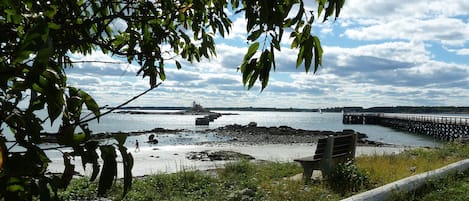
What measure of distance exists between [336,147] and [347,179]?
1221 millimetres

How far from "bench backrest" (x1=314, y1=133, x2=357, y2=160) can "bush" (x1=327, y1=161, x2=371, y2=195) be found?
0.44 meters

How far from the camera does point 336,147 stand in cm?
898

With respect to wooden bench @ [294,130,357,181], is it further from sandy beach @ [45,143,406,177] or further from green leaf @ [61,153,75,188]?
green leaf @ [61,153,75,188]

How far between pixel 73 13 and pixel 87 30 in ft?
0.30

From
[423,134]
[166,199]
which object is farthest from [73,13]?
[423,134]

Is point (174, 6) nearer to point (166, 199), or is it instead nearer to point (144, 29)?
point (144, 29)

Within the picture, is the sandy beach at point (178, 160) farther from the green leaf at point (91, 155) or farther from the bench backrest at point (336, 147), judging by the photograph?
the green leaf at point (91, 155)

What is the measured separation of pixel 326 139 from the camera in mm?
8672

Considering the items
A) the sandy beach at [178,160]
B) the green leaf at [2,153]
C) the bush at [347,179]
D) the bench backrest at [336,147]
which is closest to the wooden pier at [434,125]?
the sandy beach at [178,160]

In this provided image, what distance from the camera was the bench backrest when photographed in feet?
28.0

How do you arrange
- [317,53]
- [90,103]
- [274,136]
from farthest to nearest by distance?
[274,136]
[317,53]
[90,103]

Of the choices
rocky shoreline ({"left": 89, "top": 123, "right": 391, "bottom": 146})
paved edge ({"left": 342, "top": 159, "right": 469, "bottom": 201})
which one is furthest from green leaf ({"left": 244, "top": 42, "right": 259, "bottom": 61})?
rocky shoreline ({"left": 89, "top": 123, "right": 391, "bottom": 146})

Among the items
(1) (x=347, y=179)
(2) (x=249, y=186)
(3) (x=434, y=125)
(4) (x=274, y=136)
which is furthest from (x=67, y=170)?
(3) (x=434, y=125)

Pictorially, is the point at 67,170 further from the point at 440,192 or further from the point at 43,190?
the point at 440,192
